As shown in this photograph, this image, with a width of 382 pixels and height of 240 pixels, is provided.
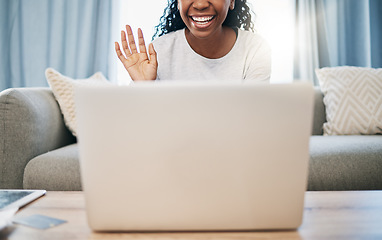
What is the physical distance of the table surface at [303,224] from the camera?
1.78 ft

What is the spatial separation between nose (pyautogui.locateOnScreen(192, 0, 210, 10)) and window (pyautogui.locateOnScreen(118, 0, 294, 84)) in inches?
62.3

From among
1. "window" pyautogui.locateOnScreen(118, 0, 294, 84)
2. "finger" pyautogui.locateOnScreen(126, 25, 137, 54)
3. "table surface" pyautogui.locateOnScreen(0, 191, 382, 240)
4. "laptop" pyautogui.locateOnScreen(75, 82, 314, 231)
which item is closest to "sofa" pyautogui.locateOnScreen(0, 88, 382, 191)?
"finger" pyautogui.locateOnScreen(126, 25, 137, 54)

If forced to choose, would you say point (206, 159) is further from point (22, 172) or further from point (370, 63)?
point (370, 63)

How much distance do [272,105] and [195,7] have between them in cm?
105

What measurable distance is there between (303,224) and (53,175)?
1.12 meters

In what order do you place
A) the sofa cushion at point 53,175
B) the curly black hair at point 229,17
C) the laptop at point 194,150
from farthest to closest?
the curly black hair at point 229,17
the sofa cushion at point 53,175
the laptop at point 194,150

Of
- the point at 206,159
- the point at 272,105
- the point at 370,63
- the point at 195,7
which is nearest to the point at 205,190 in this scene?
the point at 206,159

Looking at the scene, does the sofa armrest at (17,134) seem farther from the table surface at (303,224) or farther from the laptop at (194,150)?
the laptop at (194,150)

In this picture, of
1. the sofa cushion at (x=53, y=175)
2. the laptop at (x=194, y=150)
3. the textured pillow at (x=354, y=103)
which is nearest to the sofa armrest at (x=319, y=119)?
the textured pillow at (x=354, y=103)

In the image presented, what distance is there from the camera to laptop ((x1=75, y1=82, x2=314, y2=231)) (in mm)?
496

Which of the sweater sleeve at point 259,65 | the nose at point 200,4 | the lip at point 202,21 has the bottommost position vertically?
the sweater sleeve at point 259,65

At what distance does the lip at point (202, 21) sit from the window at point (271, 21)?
154cm

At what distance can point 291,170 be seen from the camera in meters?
0.52

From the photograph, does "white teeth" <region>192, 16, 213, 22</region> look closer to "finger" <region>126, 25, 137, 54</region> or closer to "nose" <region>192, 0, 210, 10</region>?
"nose" <region>192, 0, 210, 10</region>
